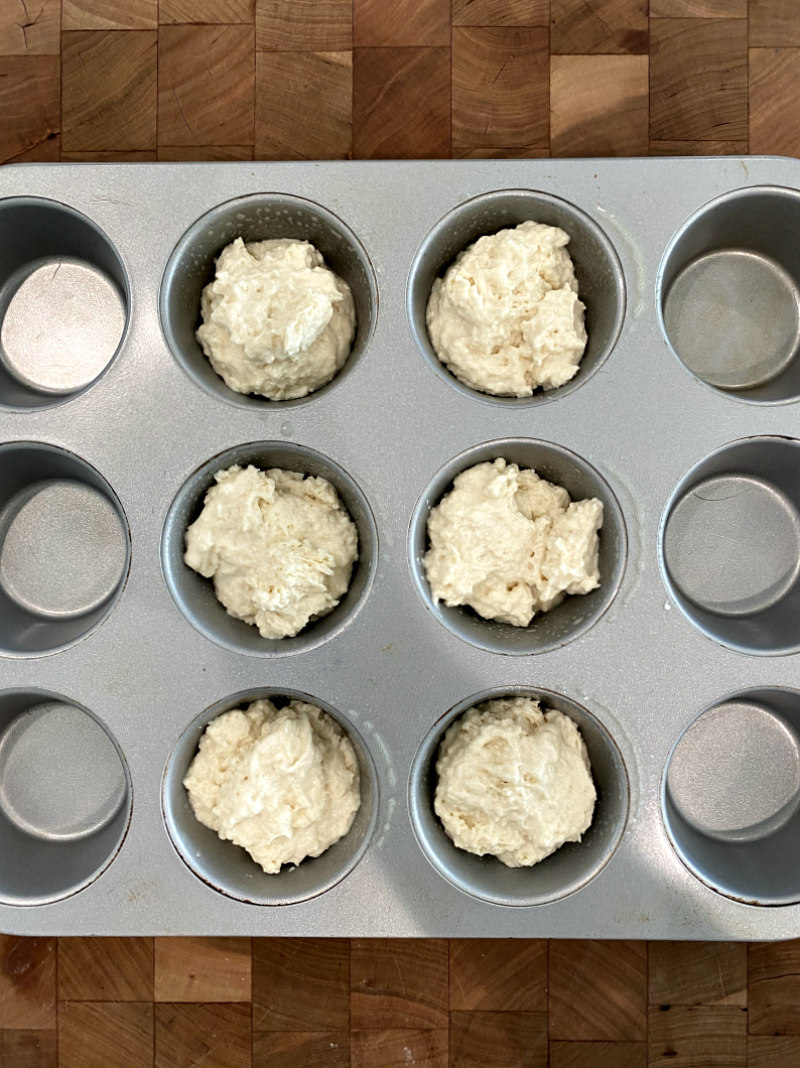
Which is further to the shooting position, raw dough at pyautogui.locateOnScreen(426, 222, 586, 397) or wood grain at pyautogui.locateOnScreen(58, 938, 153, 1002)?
wood grain at pyautogui.locateOnScreen(58, 938, 153, 1002)

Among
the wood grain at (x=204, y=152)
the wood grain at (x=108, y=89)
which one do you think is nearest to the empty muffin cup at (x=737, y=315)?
the wood grain at (x=204, y=152)

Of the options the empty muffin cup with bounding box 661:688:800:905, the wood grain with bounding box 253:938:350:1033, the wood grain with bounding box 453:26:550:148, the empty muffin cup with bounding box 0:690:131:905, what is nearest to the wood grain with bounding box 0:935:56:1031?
the empty muffin cup with bounding box 0:690:131:905

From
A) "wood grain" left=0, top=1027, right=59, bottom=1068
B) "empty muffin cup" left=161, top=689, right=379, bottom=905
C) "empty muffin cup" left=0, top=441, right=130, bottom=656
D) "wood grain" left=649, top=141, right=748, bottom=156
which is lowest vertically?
"wood grain" left=0, top=1027, right=59, bottom=1068

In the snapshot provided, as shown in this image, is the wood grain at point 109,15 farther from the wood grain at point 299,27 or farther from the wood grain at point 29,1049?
the wood grain at point 29,1049

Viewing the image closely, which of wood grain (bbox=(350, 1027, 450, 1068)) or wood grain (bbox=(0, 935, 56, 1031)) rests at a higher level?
wood grain (bbox=(0, 935, 56, 1031))

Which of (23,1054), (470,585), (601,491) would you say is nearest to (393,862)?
(470,585)

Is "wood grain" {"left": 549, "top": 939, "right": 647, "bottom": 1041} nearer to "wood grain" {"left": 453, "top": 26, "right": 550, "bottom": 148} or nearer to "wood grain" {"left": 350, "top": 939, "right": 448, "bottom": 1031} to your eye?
"wood grain" {"left": 350, "top": 939, "right": 448, "bottom": 1031}
